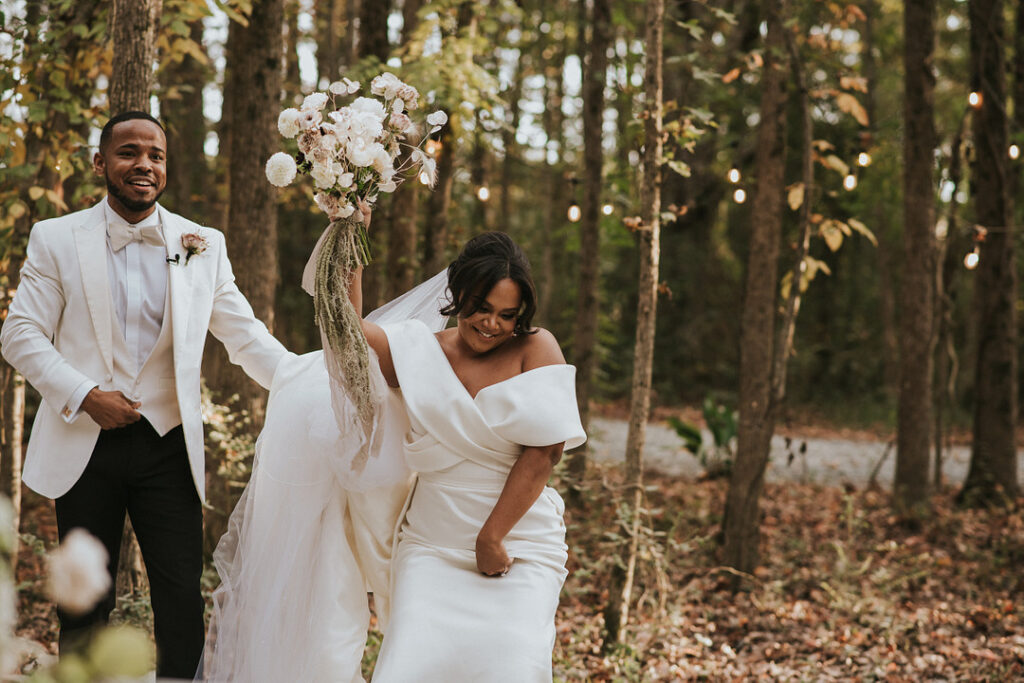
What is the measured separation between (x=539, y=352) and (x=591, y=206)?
5.25 m

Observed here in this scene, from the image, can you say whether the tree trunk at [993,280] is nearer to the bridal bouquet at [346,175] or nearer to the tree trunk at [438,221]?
the tree trunk at [438,221]

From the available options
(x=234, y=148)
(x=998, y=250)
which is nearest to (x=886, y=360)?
(x=998, y=250)

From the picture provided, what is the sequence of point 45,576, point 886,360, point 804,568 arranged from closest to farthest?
point 45,576 < point 804,568 < point 886,360

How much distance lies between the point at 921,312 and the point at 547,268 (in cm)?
821

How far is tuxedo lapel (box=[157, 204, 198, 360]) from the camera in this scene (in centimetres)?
324

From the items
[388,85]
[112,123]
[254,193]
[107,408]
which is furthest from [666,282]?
[107,408]

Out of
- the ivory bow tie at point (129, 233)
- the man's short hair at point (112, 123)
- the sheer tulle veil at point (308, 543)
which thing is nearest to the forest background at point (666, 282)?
the man's short hair at point (112, 123)

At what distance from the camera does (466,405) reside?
318cm

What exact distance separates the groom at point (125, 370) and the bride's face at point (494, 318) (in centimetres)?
98

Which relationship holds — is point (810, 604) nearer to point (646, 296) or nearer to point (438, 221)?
point (646, 296)

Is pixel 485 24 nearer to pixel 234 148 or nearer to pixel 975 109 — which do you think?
pixel 234 148

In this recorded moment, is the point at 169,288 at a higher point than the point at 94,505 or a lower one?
higher

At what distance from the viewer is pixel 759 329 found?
23.3 feet

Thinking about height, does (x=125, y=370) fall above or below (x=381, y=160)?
below
